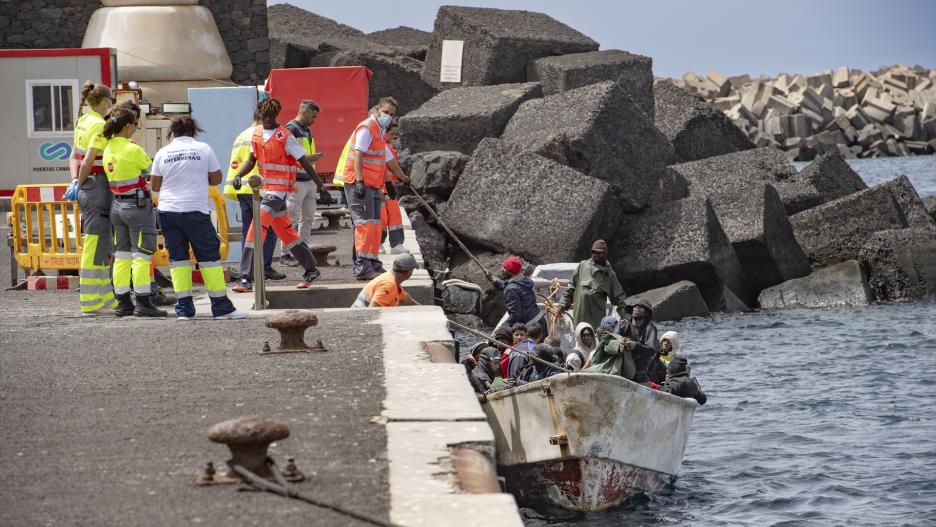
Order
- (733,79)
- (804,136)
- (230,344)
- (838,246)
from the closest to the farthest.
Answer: (230,344), (838,246), (804,136), (733,79)

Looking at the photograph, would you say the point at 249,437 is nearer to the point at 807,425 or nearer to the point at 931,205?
the point at 807,425

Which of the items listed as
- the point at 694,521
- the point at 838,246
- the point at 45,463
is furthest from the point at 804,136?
the point at 45,463

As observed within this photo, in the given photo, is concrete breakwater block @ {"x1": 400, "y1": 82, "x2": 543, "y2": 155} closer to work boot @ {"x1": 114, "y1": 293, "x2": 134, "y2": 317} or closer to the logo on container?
the logo on container

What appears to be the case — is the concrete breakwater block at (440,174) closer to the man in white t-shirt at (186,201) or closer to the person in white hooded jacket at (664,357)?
the person in white hooded jacket at (664,357)

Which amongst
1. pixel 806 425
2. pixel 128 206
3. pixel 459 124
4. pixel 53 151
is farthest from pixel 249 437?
pixel 459 124

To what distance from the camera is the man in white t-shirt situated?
442 inches

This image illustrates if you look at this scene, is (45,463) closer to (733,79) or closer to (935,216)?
(935,216)

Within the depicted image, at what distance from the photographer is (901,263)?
23391mm

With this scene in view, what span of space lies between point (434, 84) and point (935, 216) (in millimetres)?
10086

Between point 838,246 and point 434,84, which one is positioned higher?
point 434,84

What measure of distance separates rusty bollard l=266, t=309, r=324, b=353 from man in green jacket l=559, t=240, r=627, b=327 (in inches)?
228

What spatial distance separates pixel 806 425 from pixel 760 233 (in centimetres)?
709

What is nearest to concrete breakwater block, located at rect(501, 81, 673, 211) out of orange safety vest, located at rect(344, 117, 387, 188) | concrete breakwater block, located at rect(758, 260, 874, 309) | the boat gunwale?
concrete breakwater block, located at rect(758, 260, 874, 309)

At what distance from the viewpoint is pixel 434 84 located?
30.6 metres
